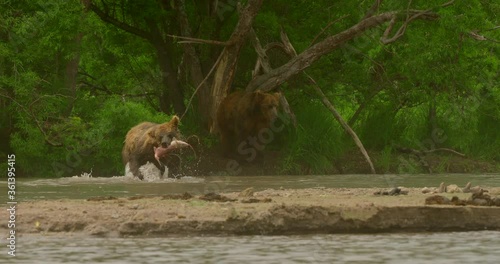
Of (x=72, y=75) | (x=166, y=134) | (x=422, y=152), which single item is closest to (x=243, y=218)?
(x=166, y=134)

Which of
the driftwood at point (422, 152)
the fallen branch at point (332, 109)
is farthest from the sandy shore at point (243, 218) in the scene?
the driftwood at point (422, 152)

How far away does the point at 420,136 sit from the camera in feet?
85.5

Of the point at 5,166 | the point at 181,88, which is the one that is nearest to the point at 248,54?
the point at 181,88

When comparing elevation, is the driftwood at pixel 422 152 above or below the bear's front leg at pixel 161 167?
above

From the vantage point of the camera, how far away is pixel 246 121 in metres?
23.9

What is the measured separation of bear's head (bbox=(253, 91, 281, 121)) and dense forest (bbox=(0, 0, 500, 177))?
1.29 feet

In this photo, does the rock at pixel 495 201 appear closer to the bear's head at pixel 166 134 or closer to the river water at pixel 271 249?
the river water at pixel 271 249

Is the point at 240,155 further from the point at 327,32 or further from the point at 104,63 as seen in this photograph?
the point at 104,63

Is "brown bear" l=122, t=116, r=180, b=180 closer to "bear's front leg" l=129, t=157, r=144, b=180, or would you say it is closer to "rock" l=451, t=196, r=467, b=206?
"bear's front leg" l=129, t=157, r=144, b=180

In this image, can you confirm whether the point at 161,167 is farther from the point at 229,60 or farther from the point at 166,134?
the point at 229,60

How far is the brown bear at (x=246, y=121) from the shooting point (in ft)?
76.7

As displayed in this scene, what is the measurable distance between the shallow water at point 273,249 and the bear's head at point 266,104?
12245mm

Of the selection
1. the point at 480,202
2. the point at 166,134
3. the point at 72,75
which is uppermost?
the point at 72,75

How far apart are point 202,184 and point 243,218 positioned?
8462 mm
